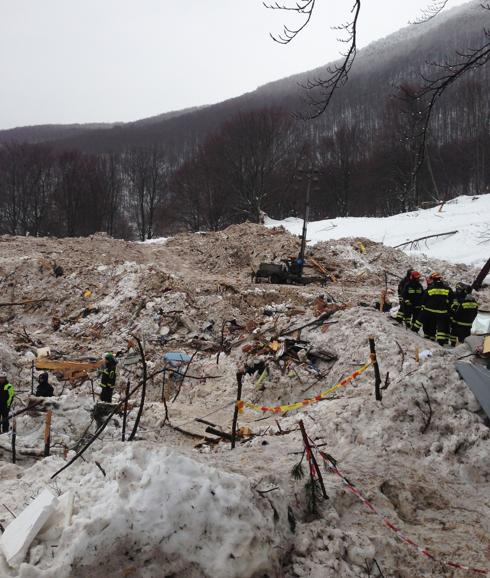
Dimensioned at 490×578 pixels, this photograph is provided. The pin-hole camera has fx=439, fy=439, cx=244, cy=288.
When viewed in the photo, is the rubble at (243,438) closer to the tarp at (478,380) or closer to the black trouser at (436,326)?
the tarp at (478,380)

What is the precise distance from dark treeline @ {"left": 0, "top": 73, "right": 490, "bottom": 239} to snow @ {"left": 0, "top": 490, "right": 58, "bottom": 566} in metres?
31.3

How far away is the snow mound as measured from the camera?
2.72 m

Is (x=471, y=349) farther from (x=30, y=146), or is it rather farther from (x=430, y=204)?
(x=30, y=146)

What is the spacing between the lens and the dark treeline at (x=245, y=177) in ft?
115

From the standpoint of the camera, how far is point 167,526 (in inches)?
113

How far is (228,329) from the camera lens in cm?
1349

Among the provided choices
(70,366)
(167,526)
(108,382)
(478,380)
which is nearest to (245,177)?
(70,366)

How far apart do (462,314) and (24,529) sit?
27.4 feet

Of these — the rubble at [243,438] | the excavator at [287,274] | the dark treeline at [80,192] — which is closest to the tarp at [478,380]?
the rubble at [243,438]

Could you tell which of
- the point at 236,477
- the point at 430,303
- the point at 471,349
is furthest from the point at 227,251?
the point at 236,477

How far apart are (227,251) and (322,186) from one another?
22367 mm

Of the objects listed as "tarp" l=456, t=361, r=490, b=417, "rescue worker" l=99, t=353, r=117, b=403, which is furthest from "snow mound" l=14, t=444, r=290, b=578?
"rescue worker" l=99, t=353, r=117, b=403

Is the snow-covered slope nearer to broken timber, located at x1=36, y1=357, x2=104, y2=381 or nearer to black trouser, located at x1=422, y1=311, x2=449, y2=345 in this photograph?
black trouser, located at x1=422, y1=311, x2=449, y2=345

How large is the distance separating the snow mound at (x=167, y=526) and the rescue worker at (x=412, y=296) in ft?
23.7
